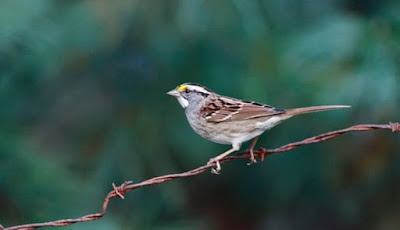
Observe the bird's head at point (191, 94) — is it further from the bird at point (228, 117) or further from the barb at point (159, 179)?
the barb at point (159, 179)

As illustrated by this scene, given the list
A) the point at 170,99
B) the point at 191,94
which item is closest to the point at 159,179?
the point at 191,94

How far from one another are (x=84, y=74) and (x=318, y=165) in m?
1.11

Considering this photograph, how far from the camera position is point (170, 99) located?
5496 millimetres

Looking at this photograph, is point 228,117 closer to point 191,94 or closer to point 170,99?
point 191,94

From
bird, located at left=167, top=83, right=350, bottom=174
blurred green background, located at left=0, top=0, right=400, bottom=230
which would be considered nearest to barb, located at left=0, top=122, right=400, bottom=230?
bird, located at left=167, top=83, right=350, bottom=174

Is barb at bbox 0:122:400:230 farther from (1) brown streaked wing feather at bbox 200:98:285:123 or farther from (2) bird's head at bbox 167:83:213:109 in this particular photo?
(2) bird's head at bbox 167:83:213:109

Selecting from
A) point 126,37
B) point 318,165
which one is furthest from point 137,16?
point 318,165

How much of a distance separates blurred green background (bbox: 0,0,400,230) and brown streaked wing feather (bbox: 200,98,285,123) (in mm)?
970

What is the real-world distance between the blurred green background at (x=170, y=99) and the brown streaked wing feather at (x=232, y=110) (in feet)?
3.18

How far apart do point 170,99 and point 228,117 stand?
1539 mm

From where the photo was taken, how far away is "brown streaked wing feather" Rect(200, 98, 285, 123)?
3.87 metres

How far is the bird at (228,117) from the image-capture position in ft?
12.6

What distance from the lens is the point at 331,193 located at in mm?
5816

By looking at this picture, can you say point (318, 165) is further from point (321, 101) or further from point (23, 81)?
point (23, 81)
